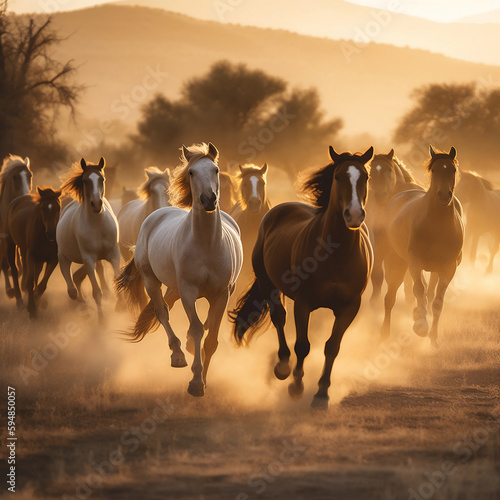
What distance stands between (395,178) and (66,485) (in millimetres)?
7572

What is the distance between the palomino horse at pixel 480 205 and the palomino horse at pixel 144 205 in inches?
288

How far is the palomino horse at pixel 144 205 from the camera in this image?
12.3 meters

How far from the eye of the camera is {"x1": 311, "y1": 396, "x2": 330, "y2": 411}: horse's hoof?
6453 millimetres

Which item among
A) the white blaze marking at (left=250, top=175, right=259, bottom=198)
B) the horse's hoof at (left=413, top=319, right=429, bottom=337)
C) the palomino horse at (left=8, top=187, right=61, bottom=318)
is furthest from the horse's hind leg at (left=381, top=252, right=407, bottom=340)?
the palomino horse at (left=8, top=187, right=61, bottom=318)

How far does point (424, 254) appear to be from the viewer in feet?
30.7

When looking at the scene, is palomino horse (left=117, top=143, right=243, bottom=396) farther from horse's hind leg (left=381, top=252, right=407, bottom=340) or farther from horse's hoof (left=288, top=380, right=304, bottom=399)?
horse's hind leg (left=381, top=252, right=407, bottom=340)

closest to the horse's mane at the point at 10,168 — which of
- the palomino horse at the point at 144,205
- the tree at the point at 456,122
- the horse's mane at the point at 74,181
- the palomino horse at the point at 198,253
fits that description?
the palomino horse at the point at 144,205

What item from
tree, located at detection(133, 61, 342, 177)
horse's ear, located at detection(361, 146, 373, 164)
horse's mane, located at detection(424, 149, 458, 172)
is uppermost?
tree, located at detection(133, 61, 342, 177)

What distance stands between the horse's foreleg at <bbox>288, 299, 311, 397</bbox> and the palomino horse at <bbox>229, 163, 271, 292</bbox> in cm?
453

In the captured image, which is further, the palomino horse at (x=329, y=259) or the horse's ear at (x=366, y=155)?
the horse's ear at (x=366, y=155)

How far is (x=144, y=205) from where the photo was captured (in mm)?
13250

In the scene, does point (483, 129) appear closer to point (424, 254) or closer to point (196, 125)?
point (196, 125)

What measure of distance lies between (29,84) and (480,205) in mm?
16113

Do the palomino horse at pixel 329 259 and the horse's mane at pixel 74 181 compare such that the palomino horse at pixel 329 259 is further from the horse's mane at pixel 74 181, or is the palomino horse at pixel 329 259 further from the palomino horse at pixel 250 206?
the horse's mane at pixel 74 181
